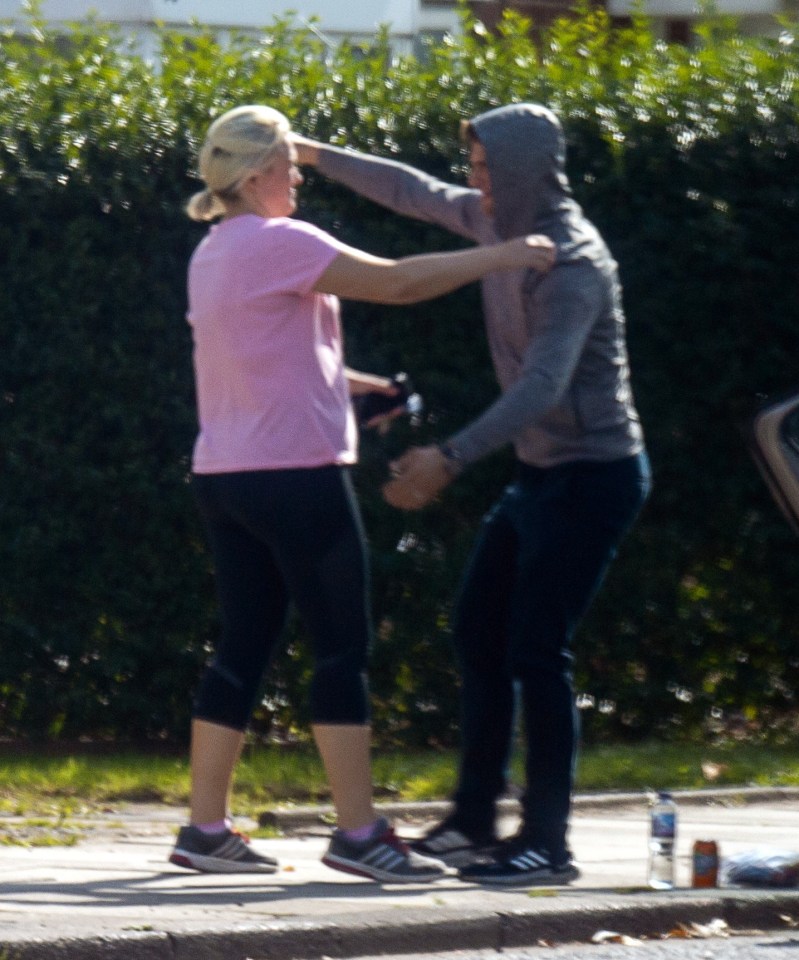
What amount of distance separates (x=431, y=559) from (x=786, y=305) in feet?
5.85

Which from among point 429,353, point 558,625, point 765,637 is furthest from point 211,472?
point 765,637

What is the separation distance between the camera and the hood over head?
215 inches

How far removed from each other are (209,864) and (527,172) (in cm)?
198

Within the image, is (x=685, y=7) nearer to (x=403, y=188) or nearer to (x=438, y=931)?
(x=403, y=188)

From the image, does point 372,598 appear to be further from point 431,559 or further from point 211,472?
point 211,472

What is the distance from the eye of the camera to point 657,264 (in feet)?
28.2

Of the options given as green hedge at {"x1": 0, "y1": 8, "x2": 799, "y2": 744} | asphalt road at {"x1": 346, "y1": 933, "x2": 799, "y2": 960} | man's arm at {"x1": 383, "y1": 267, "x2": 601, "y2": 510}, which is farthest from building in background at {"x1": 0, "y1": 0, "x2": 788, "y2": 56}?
asphalt road at {"x1": 346, "y1": 933, "x2": 799, "y2": 960}

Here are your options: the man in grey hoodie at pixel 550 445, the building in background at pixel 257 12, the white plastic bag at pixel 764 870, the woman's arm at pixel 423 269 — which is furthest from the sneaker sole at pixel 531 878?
the building in background at pixel 257 12

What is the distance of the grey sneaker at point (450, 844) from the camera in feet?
19.0

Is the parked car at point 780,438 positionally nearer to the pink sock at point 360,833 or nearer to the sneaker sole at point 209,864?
the pink sock at point 360,833

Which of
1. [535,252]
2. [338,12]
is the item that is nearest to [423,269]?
[535,252]

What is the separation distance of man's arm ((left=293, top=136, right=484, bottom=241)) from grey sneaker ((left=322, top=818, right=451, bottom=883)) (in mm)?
1679

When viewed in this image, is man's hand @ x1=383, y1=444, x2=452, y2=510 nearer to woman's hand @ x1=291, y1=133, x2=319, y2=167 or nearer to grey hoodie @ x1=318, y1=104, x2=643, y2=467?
grey hoodie @ x1=318, y1=104, x2=643, y2=467

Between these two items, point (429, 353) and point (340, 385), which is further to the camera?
point (429, 353)
